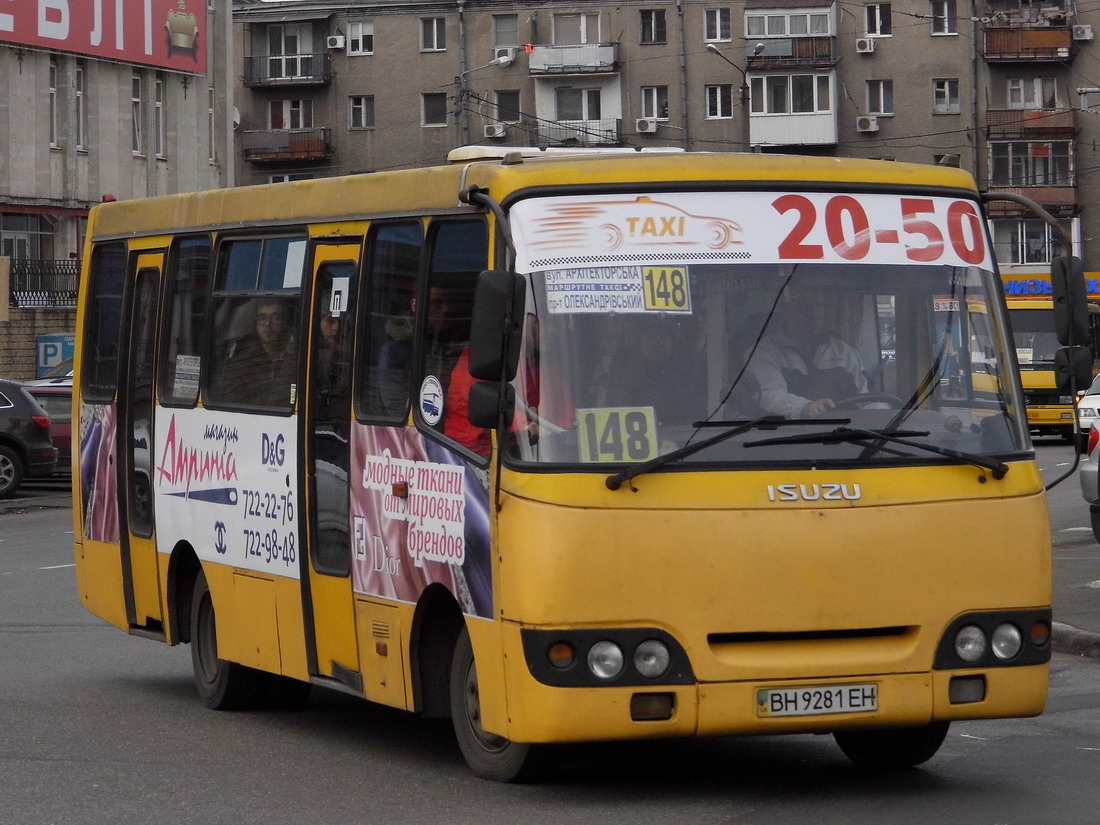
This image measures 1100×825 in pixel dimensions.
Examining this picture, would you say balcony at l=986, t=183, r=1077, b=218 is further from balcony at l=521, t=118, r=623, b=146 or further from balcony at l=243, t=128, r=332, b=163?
balcony at l=243, t=128, r=332, b=163

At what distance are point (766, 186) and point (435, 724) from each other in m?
3.47

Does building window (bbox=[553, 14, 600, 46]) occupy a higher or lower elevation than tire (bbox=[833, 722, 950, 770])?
higher

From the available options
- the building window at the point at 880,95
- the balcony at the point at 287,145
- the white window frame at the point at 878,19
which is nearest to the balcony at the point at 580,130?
the balcony at the point at 287,145

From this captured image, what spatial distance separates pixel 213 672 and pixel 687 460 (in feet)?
13.8

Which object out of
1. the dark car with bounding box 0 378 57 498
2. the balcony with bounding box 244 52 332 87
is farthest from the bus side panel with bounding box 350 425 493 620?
the balcony with bounding box 244 52 332 87

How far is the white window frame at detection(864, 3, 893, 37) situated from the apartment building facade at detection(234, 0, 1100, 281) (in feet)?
0.16

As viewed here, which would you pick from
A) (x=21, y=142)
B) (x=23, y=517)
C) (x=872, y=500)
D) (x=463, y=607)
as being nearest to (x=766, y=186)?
(x=872, y=500)

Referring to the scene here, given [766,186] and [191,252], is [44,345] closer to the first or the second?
[191,252]

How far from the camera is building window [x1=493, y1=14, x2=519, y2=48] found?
7706cm

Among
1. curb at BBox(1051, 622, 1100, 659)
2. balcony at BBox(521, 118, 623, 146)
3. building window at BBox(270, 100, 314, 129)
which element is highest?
building window at BBox(270, 100, 314, 129)

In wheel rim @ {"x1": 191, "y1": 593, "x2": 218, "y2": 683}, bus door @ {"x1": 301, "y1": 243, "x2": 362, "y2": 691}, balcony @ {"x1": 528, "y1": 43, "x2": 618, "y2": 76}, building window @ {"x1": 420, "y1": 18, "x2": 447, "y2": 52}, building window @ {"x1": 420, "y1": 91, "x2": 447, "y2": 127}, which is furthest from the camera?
building window @ {"x1": 420, "y1": 18, "x2": 447, "y2": 52}

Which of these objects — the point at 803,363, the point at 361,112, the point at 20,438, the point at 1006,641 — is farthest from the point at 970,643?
the point at 361,112

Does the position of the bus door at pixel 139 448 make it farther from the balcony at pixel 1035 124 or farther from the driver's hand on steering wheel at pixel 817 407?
the balcony at pixel 1035 124

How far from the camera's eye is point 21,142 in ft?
183
